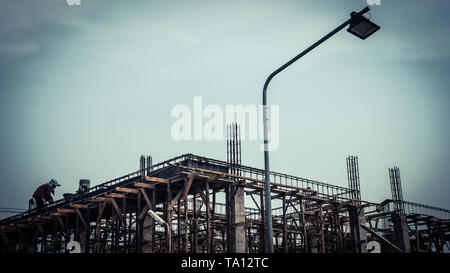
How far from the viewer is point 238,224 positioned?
92.2ft

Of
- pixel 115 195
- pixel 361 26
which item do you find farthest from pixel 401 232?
pixel 361 26

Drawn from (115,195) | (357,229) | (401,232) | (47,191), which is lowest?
(401,232)

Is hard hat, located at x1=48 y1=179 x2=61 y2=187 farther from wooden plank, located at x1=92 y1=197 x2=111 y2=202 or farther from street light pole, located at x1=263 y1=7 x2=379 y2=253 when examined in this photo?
street light pole, located at x1=263 y1=7 x2=379 y2=253

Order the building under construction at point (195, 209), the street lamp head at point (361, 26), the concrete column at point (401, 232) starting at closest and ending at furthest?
the street lamp head at point (361, 26) → the building under construction at point (195, 209) → the concrete column at point (401, 232)

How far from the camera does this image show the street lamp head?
12.6 m

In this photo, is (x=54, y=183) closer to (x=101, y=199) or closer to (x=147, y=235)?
(x=101, y=199)

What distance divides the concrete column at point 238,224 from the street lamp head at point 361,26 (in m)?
17.5

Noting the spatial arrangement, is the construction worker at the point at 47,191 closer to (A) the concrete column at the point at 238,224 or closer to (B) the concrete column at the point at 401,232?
(A) the concrete column at the point at 238,224

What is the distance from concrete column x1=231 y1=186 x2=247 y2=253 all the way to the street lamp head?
17.5 meters

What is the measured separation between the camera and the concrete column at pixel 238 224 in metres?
28.0

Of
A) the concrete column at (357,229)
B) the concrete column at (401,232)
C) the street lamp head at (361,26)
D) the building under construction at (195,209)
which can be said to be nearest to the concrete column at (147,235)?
the building under construction at (195,209)

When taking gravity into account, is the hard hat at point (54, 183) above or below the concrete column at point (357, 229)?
above

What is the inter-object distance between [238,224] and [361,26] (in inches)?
710
